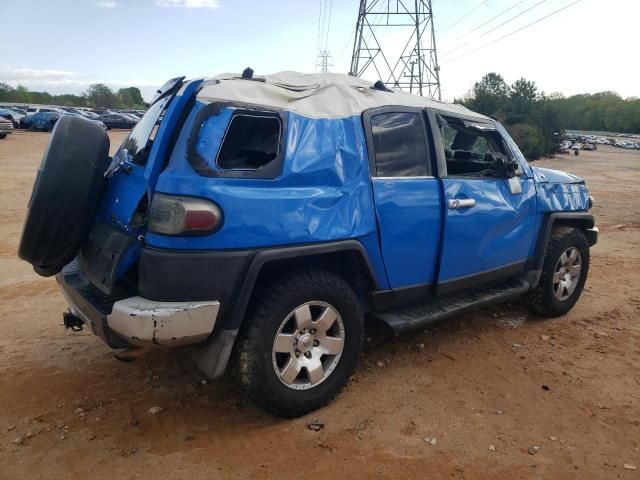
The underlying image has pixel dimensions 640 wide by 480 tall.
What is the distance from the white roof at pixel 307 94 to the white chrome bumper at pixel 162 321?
3.66 feet

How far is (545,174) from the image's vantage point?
4.59 m

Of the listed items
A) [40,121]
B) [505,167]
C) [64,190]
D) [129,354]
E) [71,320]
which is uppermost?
[505,167]

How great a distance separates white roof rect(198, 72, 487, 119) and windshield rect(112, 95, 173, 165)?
1.36 feet

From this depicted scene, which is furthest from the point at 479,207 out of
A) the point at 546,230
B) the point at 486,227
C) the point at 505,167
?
the point at 546,230

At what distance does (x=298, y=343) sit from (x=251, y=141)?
121cm

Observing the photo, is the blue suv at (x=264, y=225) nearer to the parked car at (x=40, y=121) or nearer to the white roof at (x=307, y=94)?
the white roof at (x=307, y=94)

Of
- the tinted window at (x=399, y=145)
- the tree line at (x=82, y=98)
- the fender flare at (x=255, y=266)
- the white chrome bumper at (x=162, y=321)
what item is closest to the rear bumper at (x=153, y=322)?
the white chrome bumper at (x=162, y=321)

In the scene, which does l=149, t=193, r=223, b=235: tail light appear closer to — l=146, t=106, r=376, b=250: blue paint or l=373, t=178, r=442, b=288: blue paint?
l=146, t=106, r=376, b=250: blue paint

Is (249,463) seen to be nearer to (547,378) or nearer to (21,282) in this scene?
(547,378)

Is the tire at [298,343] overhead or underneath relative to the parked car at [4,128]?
overhead

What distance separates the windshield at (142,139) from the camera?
305 cm

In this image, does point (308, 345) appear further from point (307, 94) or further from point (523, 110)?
point (523, 110)

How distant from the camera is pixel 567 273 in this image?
15.6 ft

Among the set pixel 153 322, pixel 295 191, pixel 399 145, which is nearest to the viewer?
pixel 153 322
